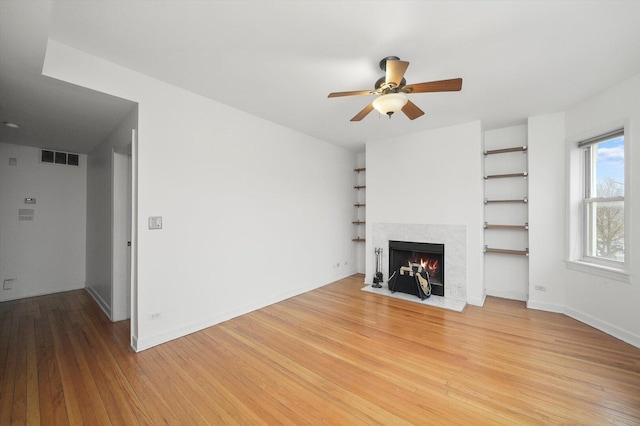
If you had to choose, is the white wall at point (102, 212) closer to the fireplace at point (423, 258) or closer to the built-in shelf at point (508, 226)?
the fireplace at point (423, 258)

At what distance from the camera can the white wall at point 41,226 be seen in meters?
4.08

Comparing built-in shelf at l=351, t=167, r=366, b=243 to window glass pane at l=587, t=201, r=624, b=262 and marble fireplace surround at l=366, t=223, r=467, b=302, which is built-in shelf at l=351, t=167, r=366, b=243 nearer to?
marble fireplace surround at l=366, t=223, r=467, b=302

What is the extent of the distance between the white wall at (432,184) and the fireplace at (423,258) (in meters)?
0.39

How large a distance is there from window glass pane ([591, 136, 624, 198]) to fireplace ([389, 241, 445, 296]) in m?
2.02

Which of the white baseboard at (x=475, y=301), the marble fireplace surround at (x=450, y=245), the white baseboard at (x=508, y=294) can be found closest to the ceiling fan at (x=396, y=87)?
the marble fireplace surround at (x=450, y=245)

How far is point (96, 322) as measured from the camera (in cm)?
329

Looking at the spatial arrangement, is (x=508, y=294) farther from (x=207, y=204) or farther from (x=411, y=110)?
(x=207, y=204)

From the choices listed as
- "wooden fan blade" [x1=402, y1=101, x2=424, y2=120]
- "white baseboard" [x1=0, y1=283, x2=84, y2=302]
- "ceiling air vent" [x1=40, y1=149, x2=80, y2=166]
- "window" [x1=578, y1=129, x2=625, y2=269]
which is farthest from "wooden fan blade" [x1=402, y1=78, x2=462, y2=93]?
"white baseboard" [x1=0, y1=283, x2=84, y2=302]

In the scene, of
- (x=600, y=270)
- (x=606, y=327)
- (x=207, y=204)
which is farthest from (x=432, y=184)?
(x=207, y=204)

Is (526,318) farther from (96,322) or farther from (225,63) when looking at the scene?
(96,322)

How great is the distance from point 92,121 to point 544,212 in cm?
625

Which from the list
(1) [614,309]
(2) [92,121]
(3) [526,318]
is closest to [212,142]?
(2) [92,121]

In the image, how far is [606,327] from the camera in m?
2.92

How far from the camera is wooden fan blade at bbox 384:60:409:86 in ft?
6.27
